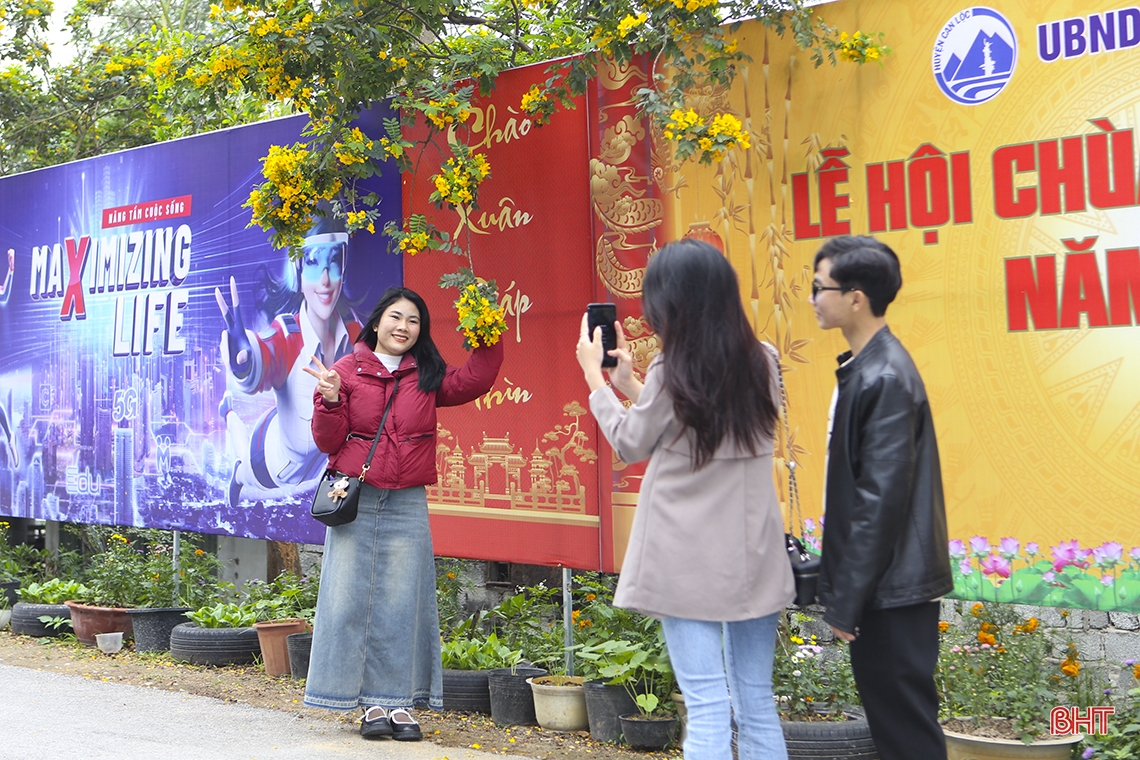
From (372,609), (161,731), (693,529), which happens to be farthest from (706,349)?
(161,731)

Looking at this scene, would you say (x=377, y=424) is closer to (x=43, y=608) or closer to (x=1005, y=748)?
(x=1005, y=748)

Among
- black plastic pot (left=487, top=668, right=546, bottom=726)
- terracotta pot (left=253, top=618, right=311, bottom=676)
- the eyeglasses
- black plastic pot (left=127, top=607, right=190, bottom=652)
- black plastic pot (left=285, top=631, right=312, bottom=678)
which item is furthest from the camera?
black plastic pot (left=127, top=607, right=190, bottom=652)

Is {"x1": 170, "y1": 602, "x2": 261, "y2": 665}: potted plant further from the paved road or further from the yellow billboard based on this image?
the yellow billboard

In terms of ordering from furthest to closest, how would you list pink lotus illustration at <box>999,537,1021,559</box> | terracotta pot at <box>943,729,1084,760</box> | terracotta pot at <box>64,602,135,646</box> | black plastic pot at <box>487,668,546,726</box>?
1. terracotta pot at <box>64,602,135,646</box>
2. black plastic pot at <box>487,668,546,726</box>
3. pink lotus illustration at <box>999,537,1021,559</box>
4. terracotta pot at <box>943,729,1084,760</box>

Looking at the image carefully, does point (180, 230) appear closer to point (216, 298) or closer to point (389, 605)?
point (216, 298)

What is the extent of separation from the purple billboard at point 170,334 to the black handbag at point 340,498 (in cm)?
159

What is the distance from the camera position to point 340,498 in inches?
214

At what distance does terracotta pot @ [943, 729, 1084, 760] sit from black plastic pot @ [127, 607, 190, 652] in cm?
532

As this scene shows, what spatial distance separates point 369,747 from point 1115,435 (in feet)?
11.0

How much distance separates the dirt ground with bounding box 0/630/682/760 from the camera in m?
5.45

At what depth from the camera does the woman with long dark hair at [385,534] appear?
5551 mm

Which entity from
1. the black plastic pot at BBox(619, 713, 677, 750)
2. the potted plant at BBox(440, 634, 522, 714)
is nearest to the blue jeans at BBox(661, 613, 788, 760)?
the black plastic pot at BBox(619, 713, 677, 750)

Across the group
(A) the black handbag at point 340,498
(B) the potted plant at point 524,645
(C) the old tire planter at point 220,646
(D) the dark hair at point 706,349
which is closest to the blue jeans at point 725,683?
(D) the dark hair at point 706,349

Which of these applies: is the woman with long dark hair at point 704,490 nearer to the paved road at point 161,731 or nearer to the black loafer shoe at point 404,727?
the paved road at point 161,731
